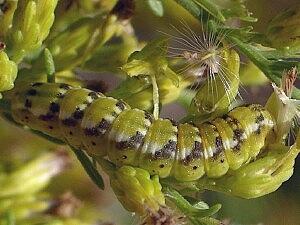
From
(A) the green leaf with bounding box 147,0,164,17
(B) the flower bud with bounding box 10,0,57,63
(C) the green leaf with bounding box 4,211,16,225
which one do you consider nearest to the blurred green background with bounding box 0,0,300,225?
(A) the green leaf with bounding box 147,0,164,17

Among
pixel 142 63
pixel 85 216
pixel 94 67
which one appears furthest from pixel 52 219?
pixel 142 63

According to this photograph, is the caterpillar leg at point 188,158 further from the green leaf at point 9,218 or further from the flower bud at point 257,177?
the green leaf at point 9,218

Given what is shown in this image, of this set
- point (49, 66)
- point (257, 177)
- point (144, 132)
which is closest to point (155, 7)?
point (49, 66)

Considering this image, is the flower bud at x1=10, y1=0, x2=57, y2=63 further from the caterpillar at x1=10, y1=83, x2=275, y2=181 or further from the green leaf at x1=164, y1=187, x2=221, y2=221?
the green leaf at x1=164, y1=187, x2=221, y2=221

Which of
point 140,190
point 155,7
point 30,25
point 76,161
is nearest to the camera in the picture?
point 140,190

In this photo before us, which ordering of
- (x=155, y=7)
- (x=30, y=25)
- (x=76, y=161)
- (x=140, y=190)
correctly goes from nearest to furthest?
(x=140, y=190)
(x=30, y=25)
(x=155, y=7)
(x=76, y=161)

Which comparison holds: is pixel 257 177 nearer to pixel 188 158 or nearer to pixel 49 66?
pixel 188 158

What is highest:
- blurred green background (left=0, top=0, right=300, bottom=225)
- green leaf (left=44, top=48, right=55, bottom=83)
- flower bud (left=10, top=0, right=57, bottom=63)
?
flower bud (left=10, top=0, right=57, bottom=63)

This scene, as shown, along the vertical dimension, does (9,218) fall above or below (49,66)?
below

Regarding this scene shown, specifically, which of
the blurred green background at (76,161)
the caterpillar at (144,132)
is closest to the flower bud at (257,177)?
the caterpillar at (144,132)
